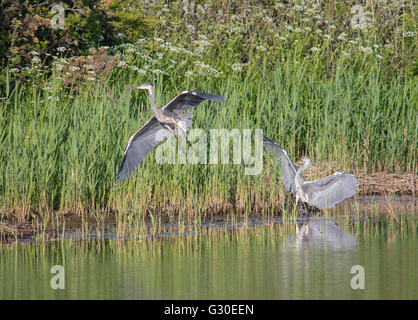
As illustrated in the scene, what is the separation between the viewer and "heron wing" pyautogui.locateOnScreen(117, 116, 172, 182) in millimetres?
8930

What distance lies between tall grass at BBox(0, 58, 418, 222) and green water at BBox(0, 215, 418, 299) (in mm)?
790

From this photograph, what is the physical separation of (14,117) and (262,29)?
19.3 feet

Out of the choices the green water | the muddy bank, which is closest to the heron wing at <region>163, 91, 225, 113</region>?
the muddy bank

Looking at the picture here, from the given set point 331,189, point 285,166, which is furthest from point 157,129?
point 331,189

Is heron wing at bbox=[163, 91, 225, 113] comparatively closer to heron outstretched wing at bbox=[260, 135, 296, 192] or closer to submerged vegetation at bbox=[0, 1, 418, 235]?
submerged vegetation at bbox=[0, 1, 418, 235]

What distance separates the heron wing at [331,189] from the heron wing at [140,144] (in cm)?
189

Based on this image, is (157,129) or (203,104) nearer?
(157,129)

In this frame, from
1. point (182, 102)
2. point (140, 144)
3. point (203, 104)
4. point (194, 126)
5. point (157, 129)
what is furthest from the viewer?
point (203, 104)

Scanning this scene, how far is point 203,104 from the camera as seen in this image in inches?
403

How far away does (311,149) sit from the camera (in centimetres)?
1070

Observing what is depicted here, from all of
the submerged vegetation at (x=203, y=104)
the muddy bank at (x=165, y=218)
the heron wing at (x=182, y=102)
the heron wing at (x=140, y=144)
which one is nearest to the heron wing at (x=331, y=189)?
the muddy bank at (x=165, y=218)

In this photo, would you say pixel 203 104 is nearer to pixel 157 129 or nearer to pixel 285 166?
pixel 157 129

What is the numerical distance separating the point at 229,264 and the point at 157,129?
306cm

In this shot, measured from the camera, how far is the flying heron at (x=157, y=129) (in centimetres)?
895
